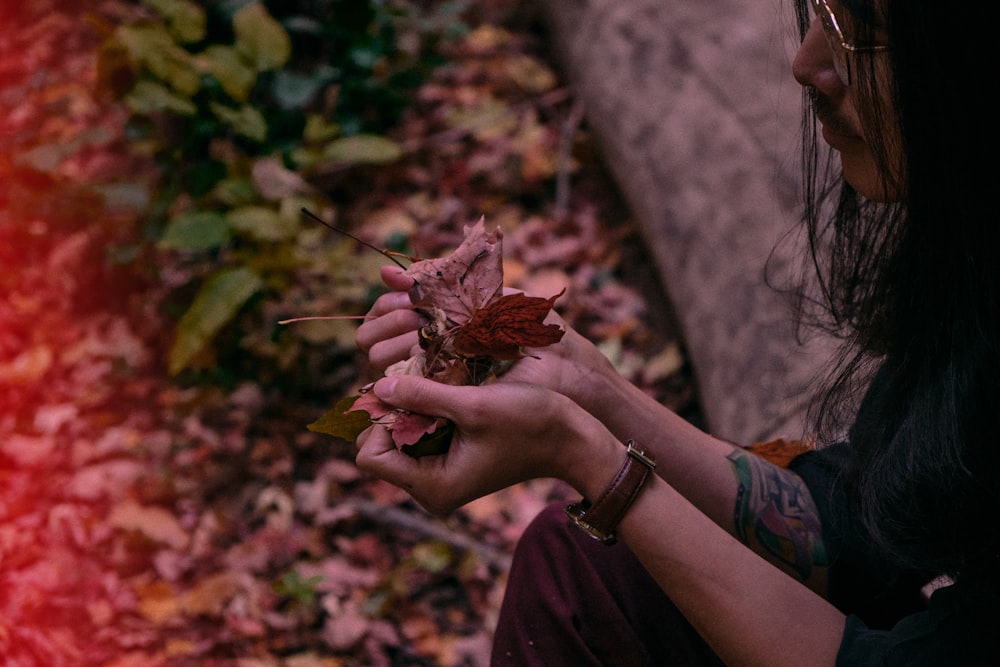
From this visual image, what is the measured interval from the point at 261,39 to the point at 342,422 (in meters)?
2.08

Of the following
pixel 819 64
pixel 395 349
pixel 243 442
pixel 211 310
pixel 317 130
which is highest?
pixel 819 64

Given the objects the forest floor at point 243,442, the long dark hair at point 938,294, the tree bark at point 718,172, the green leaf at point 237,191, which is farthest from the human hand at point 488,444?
the green leaf at point 237,191

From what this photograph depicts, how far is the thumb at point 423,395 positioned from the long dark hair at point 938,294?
59 cm

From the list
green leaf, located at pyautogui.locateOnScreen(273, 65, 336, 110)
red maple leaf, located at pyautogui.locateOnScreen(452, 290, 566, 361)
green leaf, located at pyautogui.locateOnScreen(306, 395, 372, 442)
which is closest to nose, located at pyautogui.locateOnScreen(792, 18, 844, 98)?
red maple leaf, located at pyautogui.locateOnScreen(452, 290, 566, 361)

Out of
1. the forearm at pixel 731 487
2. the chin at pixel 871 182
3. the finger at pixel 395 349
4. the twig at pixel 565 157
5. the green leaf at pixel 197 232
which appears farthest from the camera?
the twig at pixel 565 157

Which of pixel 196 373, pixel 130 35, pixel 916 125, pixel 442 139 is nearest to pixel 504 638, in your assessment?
pixel 916 125

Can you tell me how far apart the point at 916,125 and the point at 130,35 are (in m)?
2.47

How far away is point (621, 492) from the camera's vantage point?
1206 millimetres

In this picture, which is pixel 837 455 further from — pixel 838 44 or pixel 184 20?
pixel 184 20

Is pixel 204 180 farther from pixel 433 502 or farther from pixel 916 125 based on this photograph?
pixel 916 125

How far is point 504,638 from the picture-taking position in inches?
57.6

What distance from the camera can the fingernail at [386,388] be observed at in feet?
3.86

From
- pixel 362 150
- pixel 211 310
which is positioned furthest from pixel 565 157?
pixel 211 310

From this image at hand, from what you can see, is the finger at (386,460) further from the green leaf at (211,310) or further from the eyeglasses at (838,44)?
the green leaf at (211,310)
